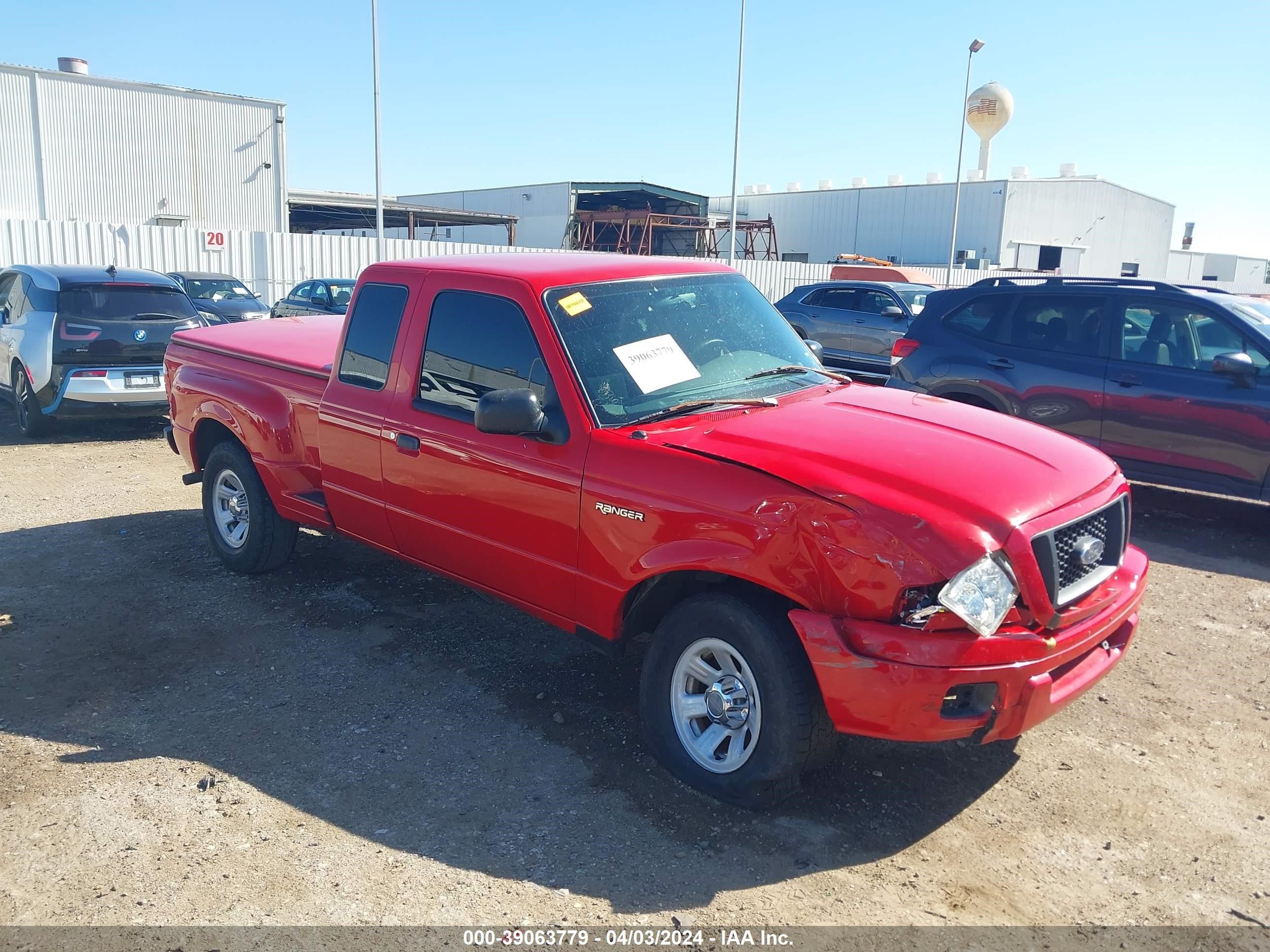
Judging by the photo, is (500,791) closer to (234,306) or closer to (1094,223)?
(234,306)

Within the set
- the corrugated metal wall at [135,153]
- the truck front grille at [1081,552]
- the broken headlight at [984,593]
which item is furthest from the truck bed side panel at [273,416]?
the corrugated metal wall at [135,153]

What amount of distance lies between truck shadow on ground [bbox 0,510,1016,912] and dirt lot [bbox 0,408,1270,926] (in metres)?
0.02

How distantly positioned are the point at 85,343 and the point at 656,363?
8245mm

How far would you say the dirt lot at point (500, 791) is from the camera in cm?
312

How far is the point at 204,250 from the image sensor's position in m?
22.6

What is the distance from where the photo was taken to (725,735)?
3.64 m

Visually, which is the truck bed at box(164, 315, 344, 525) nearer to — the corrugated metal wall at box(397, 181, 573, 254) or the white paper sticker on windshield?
the white paper sticker on windshield

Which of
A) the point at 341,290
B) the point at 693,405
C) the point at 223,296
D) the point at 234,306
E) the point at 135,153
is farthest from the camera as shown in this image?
the point at 135,153

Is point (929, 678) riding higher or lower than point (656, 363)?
lower

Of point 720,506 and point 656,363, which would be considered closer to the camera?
point 720,506

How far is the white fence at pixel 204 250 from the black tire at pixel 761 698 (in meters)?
16.1

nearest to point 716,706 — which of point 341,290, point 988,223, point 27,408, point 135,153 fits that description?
point 27,408

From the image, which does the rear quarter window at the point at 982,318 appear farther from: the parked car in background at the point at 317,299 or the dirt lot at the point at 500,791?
the parked car in background at the point at 317,299

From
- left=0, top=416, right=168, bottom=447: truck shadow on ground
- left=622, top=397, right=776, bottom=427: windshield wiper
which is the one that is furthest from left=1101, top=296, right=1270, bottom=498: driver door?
left=0, top=416, right=168, bottom=447: truck shadow on ground
